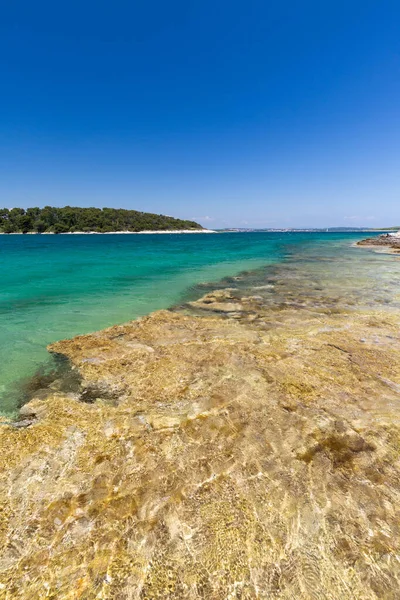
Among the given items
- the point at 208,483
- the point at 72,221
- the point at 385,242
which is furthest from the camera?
the point at 72,221

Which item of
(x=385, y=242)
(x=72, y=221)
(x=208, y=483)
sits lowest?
(x=208, y=483)

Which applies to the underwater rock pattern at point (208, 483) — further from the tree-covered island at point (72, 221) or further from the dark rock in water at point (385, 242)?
the tree-covered island at point (72, 221)

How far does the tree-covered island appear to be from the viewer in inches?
4924

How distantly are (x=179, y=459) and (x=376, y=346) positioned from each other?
6.71 meters

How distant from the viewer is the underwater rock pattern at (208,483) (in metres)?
2.57

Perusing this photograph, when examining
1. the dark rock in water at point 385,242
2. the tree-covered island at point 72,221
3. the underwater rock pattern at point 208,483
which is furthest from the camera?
the tree-covered island at point 72,221

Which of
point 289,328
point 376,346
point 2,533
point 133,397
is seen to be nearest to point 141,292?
point 289,328

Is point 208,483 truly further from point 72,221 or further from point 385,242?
point 72,221

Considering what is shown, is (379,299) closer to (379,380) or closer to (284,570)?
(379,380)

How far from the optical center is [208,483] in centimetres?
348

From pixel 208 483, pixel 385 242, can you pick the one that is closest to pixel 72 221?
pixel 385 242

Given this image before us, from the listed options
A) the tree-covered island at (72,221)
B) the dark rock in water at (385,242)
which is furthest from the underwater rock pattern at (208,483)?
the tree-covered island at (72,221)

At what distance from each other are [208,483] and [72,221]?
500 feet

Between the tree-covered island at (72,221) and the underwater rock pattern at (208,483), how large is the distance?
141 metres
